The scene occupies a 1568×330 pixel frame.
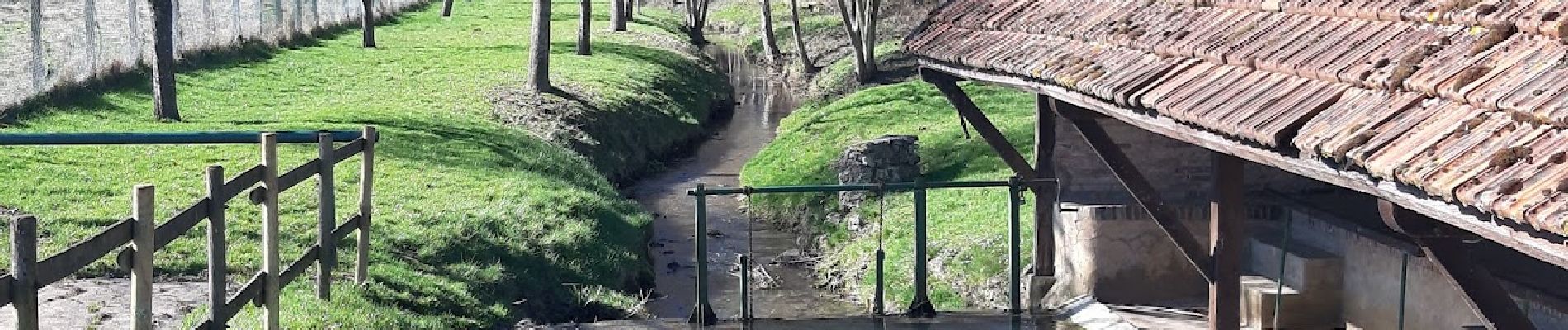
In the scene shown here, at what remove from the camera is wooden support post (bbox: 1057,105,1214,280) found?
8156 millimetres

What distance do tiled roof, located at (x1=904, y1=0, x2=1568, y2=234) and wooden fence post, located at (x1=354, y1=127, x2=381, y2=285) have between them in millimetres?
4793

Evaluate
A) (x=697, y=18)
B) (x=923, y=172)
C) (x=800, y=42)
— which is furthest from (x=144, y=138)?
(x=697, y=18)

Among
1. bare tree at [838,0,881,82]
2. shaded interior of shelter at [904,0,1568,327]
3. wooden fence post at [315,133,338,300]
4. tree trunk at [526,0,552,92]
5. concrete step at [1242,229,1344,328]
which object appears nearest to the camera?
shaded interior of shelter at [904,0,1568,327]

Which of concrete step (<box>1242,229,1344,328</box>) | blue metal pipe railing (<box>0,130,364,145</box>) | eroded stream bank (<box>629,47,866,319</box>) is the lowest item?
eroded stream bank (<box>629,47,866,319</box>)

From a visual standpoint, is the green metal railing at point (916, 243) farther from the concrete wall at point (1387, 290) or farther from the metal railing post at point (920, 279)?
the concrete wall at point (1387, 290)

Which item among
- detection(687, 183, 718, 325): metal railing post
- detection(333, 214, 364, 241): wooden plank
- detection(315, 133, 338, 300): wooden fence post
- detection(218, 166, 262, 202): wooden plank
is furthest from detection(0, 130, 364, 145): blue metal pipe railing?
detection(687, 183, 718, 325): metal railing post

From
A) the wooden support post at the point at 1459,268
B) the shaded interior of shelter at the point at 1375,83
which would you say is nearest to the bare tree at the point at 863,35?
the shaded interior of shelter at the point at 1375,83

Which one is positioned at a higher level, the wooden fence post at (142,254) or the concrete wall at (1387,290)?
the wooden fence post at (142,254)

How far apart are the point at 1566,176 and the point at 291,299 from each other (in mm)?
8087

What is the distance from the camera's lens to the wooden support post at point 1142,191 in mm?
8156

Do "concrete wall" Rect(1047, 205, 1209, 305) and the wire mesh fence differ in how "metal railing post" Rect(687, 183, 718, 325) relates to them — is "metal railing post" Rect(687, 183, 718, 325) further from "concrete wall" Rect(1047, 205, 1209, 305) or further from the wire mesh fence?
the wire mesh fence

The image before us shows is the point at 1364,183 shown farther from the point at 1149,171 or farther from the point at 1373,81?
the point at 1149,171

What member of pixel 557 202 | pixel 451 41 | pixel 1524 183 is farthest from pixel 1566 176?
pixel 451 41

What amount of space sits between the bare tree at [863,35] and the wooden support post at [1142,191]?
75.0 ft
